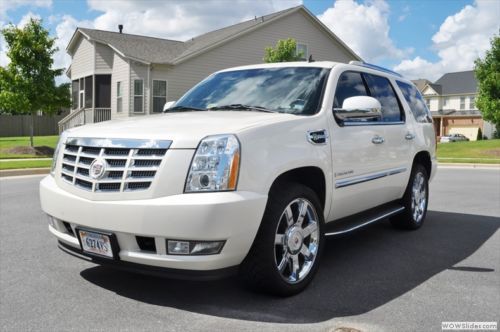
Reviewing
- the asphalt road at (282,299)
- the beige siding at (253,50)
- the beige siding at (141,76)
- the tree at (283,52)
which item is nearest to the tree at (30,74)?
the beige siding at (141,76)

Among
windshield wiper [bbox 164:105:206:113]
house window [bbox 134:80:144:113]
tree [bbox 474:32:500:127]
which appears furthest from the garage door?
windshield wiper [bbox 164:105:206:113]

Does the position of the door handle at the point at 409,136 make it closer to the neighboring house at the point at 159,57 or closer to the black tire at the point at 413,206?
the black tire at the point at 413,206

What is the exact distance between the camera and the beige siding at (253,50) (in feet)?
82.1

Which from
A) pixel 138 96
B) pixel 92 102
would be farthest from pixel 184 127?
pixel 92 102

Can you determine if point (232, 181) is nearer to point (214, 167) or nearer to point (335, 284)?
point (214, 167)

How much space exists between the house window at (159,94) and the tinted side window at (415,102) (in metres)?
19.2

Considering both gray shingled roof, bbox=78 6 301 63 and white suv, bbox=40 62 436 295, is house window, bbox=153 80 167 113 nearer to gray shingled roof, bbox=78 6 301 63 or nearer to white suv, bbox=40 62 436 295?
gray shingled roof, bbox=78 6 301 63

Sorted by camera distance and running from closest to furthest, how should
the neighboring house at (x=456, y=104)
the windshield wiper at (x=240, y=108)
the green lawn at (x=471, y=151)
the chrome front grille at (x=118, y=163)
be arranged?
1. the chrome front grille at (x=118, y=163)
2. the windshield wiper at (x=240, y=108)
3. the green lawn at (x=471, y=151)
4. the neighboring house at (x=456, y=104)

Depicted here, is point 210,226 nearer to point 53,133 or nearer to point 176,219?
point 176,219

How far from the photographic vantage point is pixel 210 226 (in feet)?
10.4

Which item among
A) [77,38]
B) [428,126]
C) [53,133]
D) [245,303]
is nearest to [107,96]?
[77,38]

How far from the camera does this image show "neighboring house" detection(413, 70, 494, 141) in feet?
194

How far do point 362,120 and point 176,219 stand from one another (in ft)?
7.63

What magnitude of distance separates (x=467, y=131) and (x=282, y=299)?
61.8 metres
